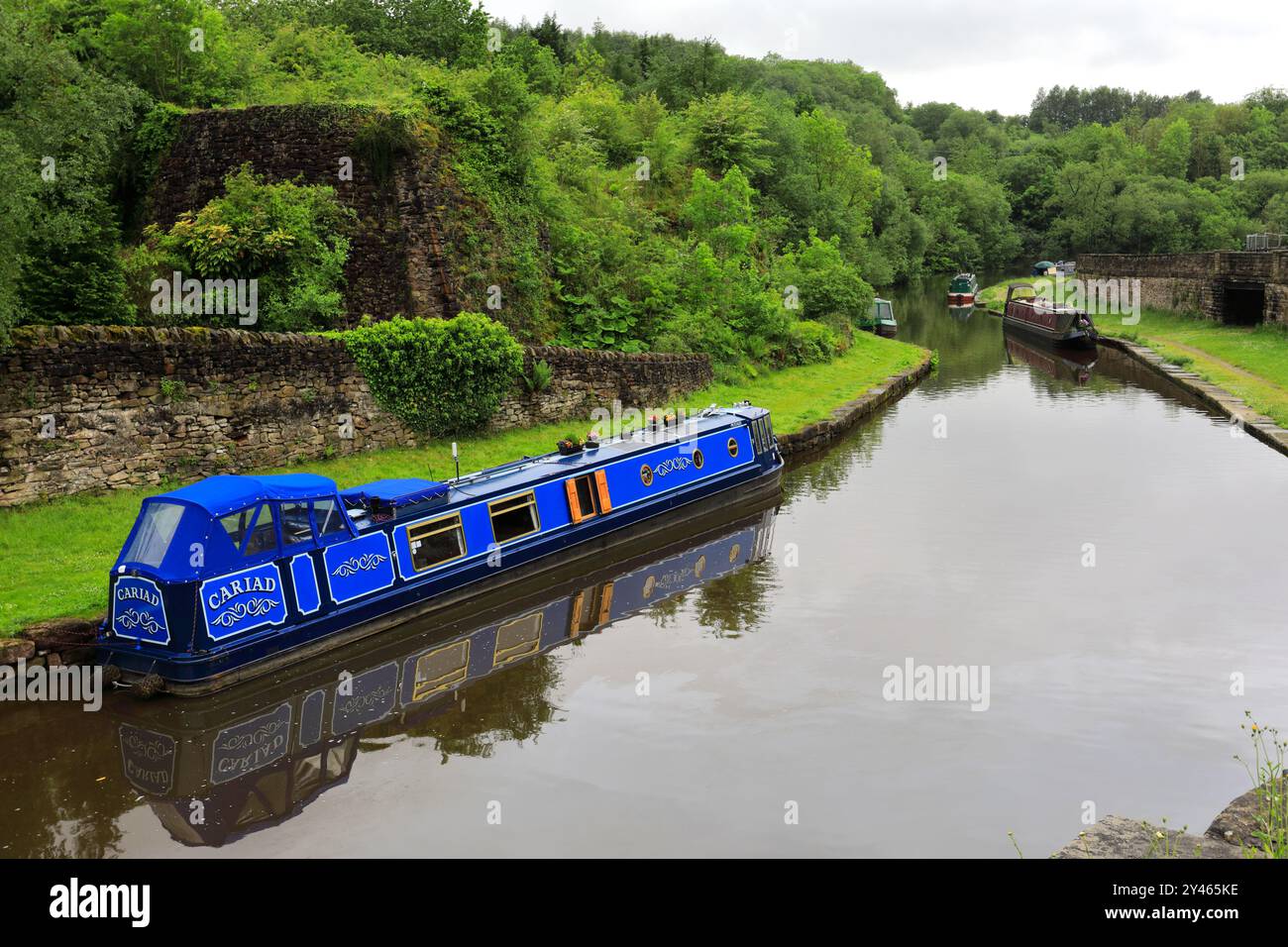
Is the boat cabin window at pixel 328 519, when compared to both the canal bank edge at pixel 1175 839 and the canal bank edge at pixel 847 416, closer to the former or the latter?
the canal bank edge at pixel 1175 839

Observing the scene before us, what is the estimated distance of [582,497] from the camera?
15383 mm

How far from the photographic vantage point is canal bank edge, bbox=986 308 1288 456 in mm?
22250

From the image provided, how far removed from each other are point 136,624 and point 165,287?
932 centimetres

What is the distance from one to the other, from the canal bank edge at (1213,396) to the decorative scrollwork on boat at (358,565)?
58.1 feet

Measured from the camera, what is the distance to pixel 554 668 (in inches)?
479

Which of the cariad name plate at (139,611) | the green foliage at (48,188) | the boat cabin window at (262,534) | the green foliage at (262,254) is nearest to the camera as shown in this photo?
the cariad name plate at (139,611)

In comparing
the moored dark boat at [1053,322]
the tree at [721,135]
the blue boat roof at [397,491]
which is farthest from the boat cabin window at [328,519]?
the moored dark boat at [1053,322]

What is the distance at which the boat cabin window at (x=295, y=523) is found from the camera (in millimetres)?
11672

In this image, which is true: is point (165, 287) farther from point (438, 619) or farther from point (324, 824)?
point (324, 824)

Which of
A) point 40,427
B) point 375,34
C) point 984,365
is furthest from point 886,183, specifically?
point 40,427

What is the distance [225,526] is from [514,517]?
4.23m

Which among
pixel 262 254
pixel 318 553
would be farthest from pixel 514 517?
pixel 262 254

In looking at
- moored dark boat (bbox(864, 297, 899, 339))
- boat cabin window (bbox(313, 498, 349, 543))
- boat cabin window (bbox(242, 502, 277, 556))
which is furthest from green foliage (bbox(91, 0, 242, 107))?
moored dark boat (bbox(864, 297, 899, 339))

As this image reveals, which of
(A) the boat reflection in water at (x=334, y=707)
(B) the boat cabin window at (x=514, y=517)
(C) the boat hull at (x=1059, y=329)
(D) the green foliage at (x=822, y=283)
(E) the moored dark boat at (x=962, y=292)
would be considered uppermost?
(E) the moored dark boat at (x=962, y=292)
